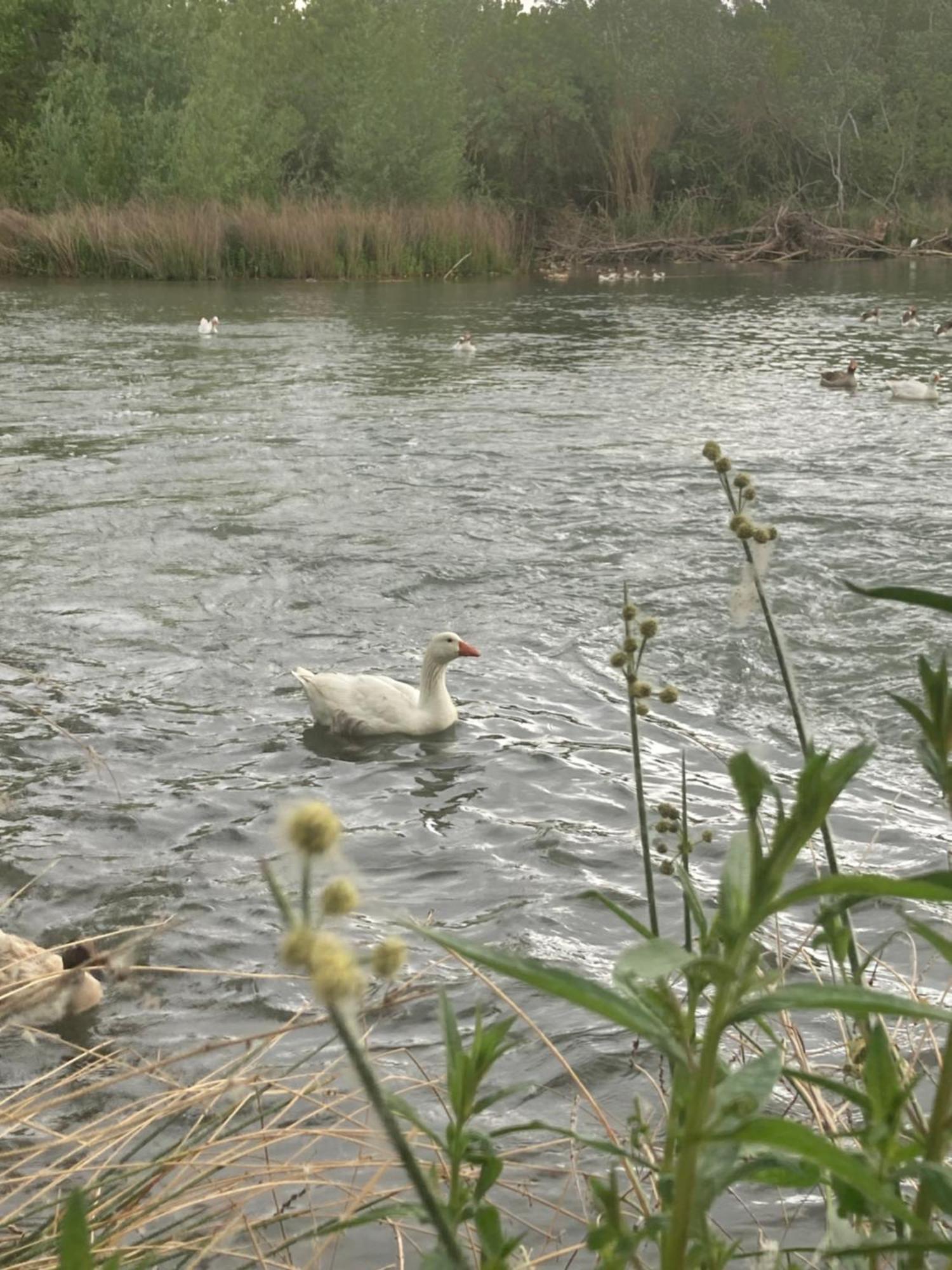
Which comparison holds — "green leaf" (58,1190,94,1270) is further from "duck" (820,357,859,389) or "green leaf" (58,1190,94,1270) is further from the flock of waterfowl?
"duck" (820,357,859,389)

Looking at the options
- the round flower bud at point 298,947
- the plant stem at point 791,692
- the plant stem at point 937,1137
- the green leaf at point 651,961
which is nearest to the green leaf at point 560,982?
the green leaf at point 651,961

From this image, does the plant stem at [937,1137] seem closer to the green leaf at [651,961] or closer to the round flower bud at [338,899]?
the green leaf at [651,961]

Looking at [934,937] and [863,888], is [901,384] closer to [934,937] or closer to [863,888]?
[934,937]

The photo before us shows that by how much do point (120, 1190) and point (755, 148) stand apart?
48066 mm

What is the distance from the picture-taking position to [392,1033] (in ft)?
14.0

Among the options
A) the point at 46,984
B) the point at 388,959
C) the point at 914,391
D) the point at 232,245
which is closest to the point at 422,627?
the point at 46,984

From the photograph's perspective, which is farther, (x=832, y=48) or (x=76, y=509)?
(x=832, y=48)

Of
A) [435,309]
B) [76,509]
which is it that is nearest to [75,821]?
[76,509]

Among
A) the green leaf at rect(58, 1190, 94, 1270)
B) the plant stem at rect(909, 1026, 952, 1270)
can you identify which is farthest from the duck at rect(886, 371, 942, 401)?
the green leaf at rect(58, 1190, 94, 1270)

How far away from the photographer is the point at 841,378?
16.5m

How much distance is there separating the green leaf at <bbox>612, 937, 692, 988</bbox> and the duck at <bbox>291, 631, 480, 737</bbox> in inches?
222

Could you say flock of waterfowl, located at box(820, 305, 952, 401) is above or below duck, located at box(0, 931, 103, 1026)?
above

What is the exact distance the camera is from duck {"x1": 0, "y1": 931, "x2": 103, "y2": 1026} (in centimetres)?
405

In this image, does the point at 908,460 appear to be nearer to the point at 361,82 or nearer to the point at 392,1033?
the point at 392,1033
